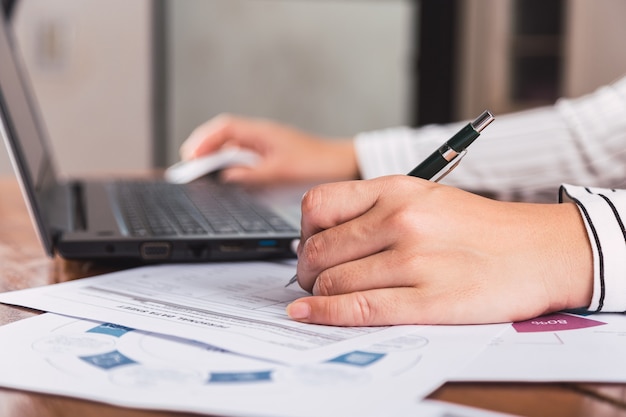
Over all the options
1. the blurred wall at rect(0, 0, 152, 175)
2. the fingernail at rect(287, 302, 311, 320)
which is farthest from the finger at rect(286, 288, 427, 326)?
the blurred wall at rect(0, 0, 152, 175)

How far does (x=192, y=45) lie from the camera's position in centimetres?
347

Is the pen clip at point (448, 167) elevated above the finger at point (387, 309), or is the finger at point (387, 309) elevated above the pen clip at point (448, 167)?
the pen clip at point (448, 167)

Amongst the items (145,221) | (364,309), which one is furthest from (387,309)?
(145,221)

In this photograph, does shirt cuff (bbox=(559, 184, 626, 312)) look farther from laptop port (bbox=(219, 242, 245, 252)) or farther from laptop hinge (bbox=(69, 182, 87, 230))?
laptop hinge (bbox=(69, 182, 87, 230))

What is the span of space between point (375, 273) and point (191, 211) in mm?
368

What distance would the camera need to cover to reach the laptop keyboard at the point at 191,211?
672 millimetres

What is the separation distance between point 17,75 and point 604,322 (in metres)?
0.80

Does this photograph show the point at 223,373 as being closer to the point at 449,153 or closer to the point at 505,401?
the point at 505,401

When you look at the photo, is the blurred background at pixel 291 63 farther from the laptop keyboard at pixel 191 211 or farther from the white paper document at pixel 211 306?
the white paper document at pixel 211 306

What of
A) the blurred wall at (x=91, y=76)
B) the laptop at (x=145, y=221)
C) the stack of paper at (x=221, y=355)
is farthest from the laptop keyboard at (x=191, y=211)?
the blurred wall at (x=91, y=76)

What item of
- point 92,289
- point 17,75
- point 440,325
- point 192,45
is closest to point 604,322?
point 440,325

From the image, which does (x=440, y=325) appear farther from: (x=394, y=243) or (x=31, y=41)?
(x=31, y=41)

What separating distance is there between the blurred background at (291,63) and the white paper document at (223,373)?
2557mm

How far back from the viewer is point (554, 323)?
47cm
